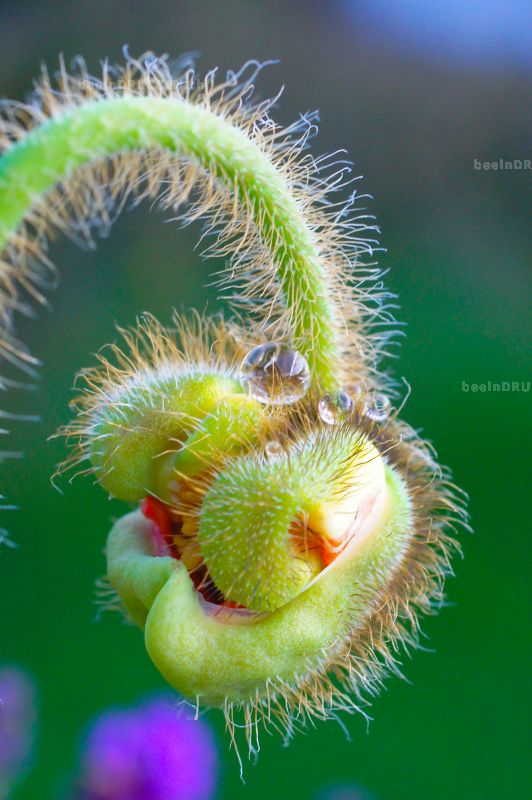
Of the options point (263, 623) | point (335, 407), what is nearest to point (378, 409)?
point (335, 407)

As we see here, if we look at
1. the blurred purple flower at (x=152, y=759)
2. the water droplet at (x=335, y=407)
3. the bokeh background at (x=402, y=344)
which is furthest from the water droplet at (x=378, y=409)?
the bokeh background at (x=402, y=344)

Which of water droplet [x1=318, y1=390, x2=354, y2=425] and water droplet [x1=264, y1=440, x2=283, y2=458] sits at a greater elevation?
water droplet [x1=318, y1=390, x2=354, y2=425]

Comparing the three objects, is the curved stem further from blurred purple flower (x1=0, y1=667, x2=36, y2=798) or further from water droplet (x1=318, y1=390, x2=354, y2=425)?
blurred purple flower (x1=0, y1=667, x2=36, y2=798)

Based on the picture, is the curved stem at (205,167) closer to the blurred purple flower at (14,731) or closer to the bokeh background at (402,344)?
the blurred purple flower at (14,731)

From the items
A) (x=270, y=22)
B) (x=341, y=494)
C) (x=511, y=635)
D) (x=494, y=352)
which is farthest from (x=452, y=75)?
(x=341, y=494)

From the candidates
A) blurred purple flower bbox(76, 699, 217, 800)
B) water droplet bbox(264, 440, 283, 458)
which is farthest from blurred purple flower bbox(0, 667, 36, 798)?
water droplet bbox(264, 440, 283, 458)

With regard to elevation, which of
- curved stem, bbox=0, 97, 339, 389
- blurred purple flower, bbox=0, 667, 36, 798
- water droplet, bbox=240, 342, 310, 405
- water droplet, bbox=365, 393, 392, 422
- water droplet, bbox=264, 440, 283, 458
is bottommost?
blurred purple flower, bbox=0, 667, 36, 798

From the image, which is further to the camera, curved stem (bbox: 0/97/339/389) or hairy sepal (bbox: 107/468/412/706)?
hairy sepal (bbox: 107/468/412/706)
